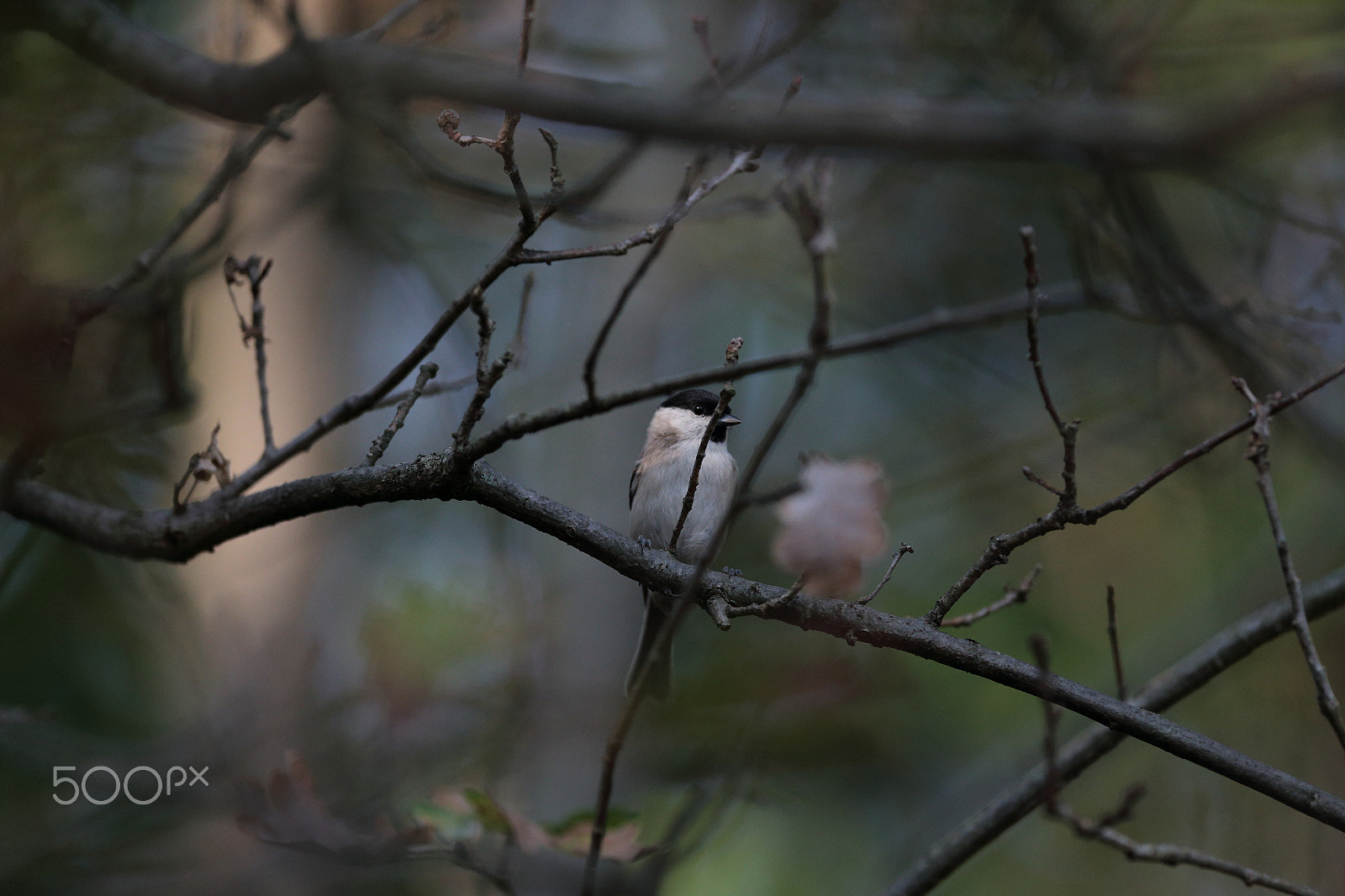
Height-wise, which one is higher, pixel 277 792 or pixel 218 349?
pixel 218 349

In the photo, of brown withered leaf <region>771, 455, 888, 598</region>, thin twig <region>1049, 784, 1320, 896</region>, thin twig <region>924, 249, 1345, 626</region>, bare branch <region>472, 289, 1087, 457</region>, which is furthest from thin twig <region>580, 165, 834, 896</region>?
thin twig <region>1049, 784, 1320, 896</region>

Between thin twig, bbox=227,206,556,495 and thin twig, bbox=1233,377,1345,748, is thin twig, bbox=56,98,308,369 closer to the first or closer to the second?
thin twig, bbox=227,206,556,495

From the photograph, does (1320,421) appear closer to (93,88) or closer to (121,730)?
(93,88)

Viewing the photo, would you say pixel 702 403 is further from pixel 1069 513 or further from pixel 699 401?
pixel 1069 513

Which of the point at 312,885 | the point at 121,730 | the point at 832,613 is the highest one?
the point at 832,613

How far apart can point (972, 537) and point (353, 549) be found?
479 centimetres

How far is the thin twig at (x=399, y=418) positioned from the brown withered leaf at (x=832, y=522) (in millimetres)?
1121

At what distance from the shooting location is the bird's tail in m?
4.23

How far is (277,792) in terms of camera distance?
8.63 ft

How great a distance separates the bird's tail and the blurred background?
0.53 metres

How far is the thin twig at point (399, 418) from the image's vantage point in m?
2.39

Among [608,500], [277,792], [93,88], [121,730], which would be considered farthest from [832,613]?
[608,500]

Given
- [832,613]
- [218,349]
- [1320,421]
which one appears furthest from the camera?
[218,349]

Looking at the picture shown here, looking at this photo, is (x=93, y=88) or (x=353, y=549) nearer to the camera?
(x=93, y=88)
